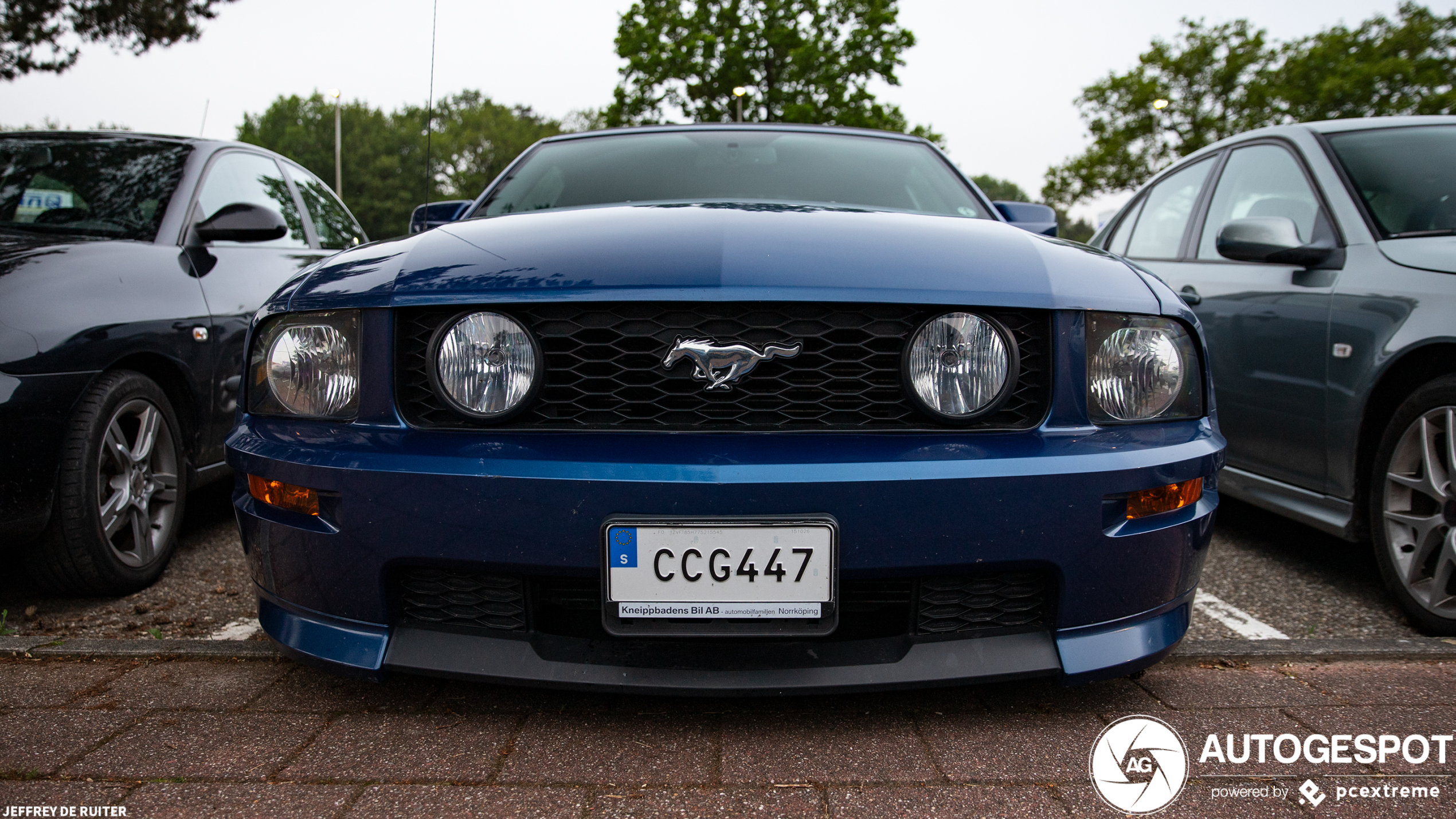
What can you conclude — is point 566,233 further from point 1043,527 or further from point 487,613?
point 1043,527

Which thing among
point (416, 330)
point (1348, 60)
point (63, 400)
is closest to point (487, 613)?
point (416, 330)

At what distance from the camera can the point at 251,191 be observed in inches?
143

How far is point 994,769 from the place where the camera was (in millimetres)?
1524

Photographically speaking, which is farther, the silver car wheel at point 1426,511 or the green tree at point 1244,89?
the green tree at point 1244,89

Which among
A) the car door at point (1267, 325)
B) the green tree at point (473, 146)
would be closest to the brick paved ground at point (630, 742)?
the car door at point (1267, 325)

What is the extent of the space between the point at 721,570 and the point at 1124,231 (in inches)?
136

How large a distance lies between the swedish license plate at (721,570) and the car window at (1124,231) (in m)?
3.18

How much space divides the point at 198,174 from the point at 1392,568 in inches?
151

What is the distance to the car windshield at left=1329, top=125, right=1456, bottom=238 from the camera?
8.75 feet

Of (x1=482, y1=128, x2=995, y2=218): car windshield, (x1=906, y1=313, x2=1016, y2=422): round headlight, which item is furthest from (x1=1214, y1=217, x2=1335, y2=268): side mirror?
(x1=906, y1=313, x2=1016, y2=422): round headlight

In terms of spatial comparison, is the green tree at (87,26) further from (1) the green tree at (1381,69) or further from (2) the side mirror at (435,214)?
(1) the green tree at (1381,69)

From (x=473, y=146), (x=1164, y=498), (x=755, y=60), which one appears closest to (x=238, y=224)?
(x=1164, y=498)

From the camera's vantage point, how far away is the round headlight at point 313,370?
169cm

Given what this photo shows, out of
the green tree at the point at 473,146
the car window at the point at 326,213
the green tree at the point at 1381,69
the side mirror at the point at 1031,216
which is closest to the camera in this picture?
the side mirror at the point at 1031,216
